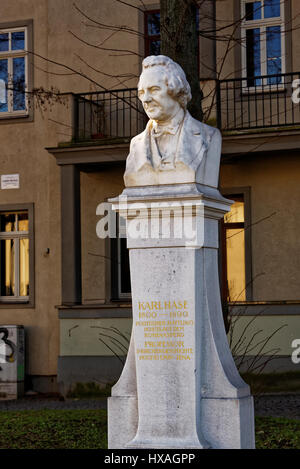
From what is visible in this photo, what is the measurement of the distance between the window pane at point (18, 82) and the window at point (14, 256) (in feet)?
6.33

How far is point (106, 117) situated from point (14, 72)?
2329mm

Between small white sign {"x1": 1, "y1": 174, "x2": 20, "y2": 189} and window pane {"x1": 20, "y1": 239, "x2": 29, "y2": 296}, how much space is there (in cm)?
101

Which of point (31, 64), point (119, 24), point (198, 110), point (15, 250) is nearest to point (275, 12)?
point (119, 24)

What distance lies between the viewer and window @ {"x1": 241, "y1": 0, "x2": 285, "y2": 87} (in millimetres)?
17109

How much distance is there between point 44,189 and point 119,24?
3.17m

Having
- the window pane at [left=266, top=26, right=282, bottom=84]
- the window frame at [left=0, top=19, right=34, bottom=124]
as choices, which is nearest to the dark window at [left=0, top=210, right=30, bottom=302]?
the window frame at [left=0, top=19, right=34, bottom=124]

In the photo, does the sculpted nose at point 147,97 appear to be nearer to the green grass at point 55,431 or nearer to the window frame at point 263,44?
the green grass at point 55,431

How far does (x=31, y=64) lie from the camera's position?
18312mm

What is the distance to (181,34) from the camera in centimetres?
1009

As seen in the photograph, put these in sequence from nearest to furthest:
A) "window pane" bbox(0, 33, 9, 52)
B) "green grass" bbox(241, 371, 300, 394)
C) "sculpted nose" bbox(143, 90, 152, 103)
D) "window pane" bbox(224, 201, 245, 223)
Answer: "sculpted nose" bbox(143, 90, 152, 103) → "green grass" bbox(241, 371, 300, 394) → "window pane" bbox(224, 201, 245, 223) → "window pane" bbox(0, 33, 9, 52)

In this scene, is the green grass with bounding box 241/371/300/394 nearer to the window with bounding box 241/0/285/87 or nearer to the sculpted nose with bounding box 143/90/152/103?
the window with bounding box 241/0/285/87

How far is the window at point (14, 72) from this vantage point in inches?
726

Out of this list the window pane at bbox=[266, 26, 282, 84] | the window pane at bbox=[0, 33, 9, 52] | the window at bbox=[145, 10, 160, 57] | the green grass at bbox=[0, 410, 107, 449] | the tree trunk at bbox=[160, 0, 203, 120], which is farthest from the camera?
the window pane at bbox=[0, 33, 9, 52]
